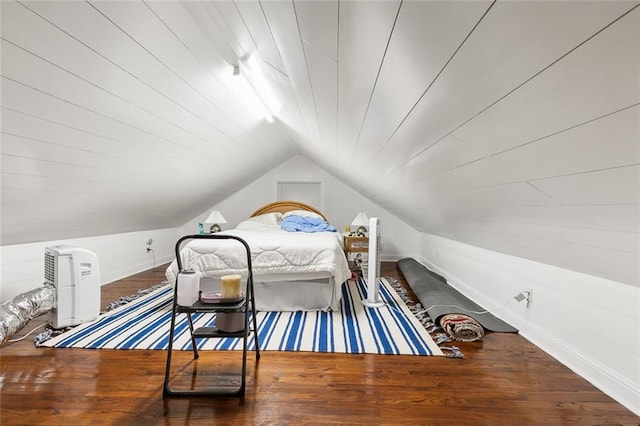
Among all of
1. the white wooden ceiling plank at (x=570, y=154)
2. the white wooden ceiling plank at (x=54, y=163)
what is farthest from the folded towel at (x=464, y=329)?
the white wooden ceiling plank at (x=54, y=163)

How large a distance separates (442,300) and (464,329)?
1.90 feet

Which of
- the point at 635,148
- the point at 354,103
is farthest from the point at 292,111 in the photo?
the point at 635,148

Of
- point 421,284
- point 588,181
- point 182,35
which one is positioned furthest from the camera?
point 421,284

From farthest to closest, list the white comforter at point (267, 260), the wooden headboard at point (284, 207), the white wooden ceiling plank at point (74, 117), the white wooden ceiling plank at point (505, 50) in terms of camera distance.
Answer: the wooden headboard at point (284, 207) < the white comforter at point (267, 260) < the white wooden ceiling plank at point (74, 117) < the white wooden ceiling plank at point (505, 50)

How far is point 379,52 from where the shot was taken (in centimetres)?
122

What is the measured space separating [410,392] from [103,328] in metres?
2.16

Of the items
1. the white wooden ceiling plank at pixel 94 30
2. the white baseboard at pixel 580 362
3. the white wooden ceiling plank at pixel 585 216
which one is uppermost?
the white wooden ceiling plank at pixel 94 30

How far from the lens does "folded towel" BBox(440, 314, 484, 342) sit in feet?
7.63

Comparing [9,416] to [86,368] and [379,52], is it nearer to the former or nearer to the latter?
[86,368]

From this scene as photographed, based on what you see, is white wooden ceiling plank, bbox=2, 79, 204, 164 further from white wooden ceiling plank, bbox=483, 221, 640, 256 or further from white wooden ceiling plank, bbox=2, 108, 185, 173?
white wooden ceiling plank, bbox=483, 221, 640, 256

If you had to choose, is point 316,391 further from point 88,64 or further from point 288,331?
point 88,64

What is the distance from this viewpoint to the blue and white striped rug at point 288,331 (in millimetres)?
2182

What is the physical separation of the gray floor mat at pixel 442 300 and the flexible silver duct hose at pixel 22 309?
281 cm

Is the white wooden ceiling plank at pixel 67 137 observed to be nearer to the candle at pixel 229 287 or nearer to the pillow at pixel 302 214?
the candle at pixel 229 287
